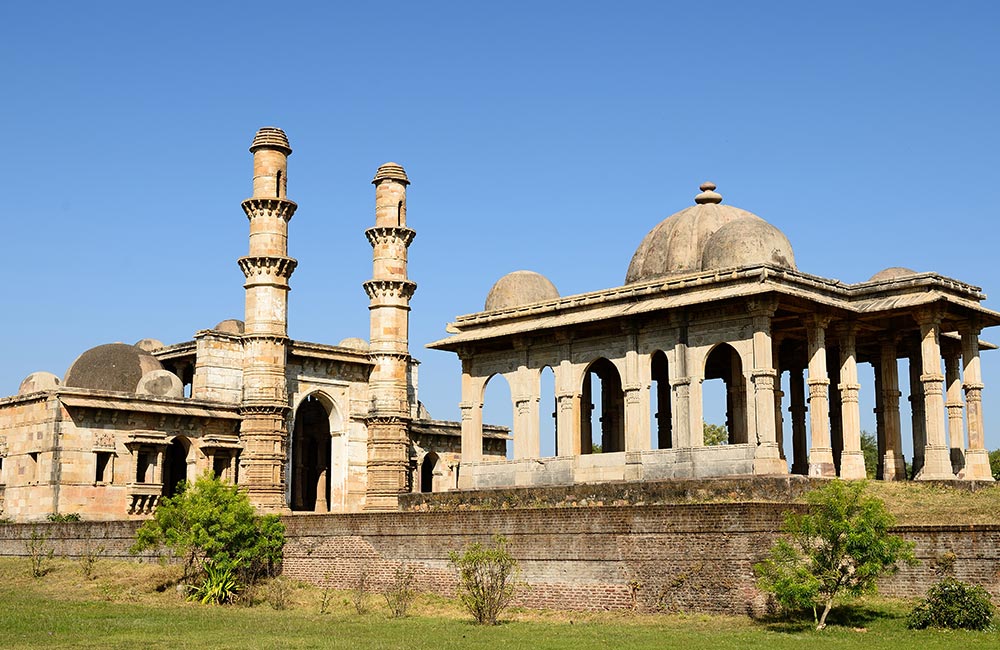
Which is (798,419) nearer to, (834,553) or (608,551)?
(608,551)

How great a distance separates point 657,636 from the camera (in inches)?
705

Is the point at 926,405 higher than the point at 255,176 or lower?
lower

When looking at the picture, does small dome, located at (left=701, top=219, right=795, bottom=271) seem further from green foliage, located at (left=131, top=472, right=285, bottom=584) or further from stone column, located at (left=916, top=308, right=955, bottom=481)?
green foliage, located at (left=131, top=472, right=285, bottom=584)

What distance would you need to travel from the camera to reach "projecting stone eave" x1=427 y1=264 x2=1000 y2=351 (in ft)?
89.3

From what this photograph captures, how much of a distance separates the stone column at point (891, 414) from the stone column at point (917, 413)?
71cm

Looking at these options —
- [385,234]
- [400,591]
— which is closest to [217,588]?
[400,591]

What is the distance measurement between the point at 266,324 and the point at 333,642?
749 inches

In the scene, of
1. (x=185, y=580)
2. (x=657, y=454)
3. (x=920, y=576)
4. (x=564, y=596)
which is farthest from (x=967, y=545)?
(x=185, y=580)

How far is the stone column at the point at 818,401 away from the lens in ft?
88.1

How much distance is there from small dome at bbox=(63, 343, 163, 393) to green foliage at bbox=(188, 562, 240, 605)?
12.0 m

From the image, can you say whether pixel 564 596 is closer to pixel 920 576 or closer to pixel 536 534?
pixel 536 534

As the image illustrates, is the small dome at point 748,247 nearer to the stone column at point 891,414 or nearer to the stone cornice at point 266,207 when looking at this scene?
the stone column at point 891,414

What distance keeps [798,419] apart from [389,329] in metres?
12.5

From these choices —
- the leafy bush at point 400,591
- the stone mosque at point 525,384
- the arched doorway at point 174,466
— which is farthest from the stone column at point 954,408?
the arched doorway at point 174,466
